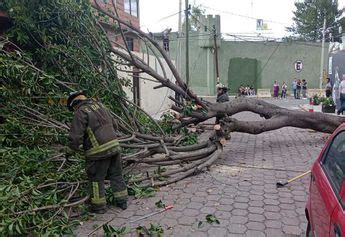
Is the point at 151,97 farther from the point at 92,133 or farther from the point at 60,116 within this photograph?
the point at 92,133

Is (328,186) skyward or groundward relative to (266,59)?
groundward

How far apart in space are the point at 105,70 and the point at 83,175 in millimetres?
2660

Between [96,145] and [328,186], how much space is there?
260 cm

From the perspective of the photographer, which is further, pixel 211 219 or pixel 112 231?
pixel 211 219

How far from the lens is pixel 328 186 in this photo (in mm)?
2570

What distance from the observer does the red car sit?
2.17 meters

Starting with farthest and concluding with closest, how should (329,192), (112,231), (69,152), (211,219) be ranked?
(69,152) < (211,219) < (112,231) < (329,192)

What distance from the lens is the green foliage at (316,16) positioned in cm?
4498

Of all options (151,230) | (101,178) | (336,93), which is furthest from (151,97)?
(151,230)

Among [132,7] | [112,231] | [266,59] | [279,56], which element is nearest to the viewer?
[112,231]

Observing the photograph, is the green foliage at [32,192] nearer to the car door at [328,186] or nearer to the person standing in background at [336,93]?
the car door at [328,186]

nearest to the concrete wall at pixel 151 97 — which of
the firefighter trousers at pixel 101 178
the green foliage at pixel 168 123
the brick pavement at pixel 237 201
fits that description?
the green foliage at pixel 168 123

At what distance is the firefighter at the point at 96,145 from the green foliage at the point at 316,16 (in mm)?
46402

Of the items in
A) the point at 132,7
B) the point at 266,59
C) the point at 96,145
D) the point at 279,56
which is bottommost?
the point at 96,145
